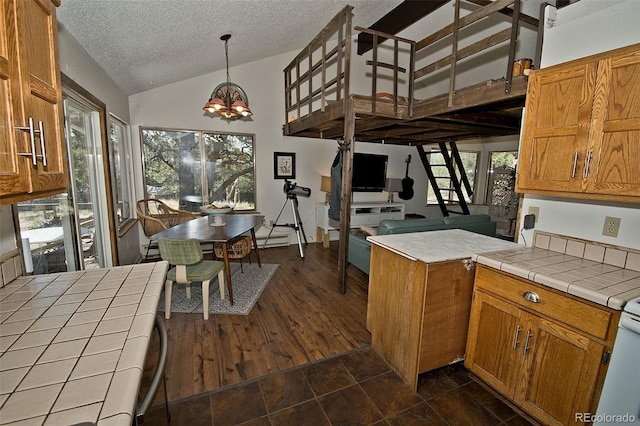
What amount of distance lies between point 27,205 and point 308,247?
3.91 metres

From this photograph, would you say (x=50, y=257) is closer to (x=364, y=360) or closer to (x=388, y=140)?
(x=364, y=360)

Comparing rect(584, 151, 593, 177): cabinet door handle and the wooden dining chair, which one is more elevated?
rect(584, 151, 593, 177): cabinet door handle

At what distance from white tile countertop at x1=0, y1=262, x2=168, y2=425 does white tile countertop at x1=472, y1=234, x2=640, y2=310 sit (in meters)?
1.79

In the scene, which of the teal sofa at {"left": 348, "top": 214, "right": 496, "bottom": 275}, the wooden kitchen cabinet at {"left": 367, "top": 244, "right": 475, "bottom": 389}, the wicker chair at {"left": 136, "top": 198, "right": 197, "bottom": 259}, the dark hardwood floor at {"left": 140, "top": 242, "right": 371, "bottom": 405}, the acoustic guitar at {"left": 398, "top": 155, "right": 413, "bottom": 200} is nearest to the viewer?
the wooden kitchen cabinet at {"left": 367, "top": 244, "right": 475, "bottom": 389}

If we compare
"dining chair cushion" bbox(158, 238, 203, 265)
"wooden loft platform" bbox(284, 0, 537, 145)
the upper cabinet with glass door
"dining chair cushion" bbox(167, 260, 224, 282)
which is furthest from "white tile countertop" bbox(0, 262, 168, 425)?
"wooden loft platform" bbox(284, 0, 537, 145)

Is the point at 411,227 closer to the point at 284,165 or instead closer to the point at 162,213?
the point at 284,165

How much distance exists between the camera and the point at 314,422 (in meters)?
1.61

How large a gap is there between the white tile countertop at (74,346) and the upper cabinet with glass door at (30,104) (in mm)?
458

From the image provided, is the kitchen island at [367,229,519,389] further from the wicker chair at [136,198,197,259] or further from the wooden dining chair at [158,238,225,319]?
the wicker chair at [136,198,197,259]

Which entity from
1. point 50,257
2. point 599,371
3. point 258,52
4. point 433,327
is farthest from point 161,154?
point 599,371

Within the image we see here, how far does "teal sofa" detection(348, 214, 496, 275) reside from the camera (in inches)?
122

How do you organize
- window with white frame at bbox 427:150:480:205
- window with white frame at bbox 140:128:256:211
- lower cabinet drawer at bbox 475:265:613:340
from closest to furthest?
lower cabinet drawer at bbox 475:265:613:340, window with white frame at bbox 140:128:256:211, window with white frame at bbox 427:150:480:205

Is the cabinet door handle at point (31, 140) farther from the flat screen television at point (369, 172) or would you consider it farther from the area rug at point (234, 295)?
the flat screen television at point (369, 172)

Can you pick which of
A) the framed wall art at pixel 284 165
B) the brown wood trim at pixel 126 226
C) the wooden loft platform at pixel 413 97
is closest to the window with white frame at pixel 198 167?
the framed wall art at pixel 284 165
